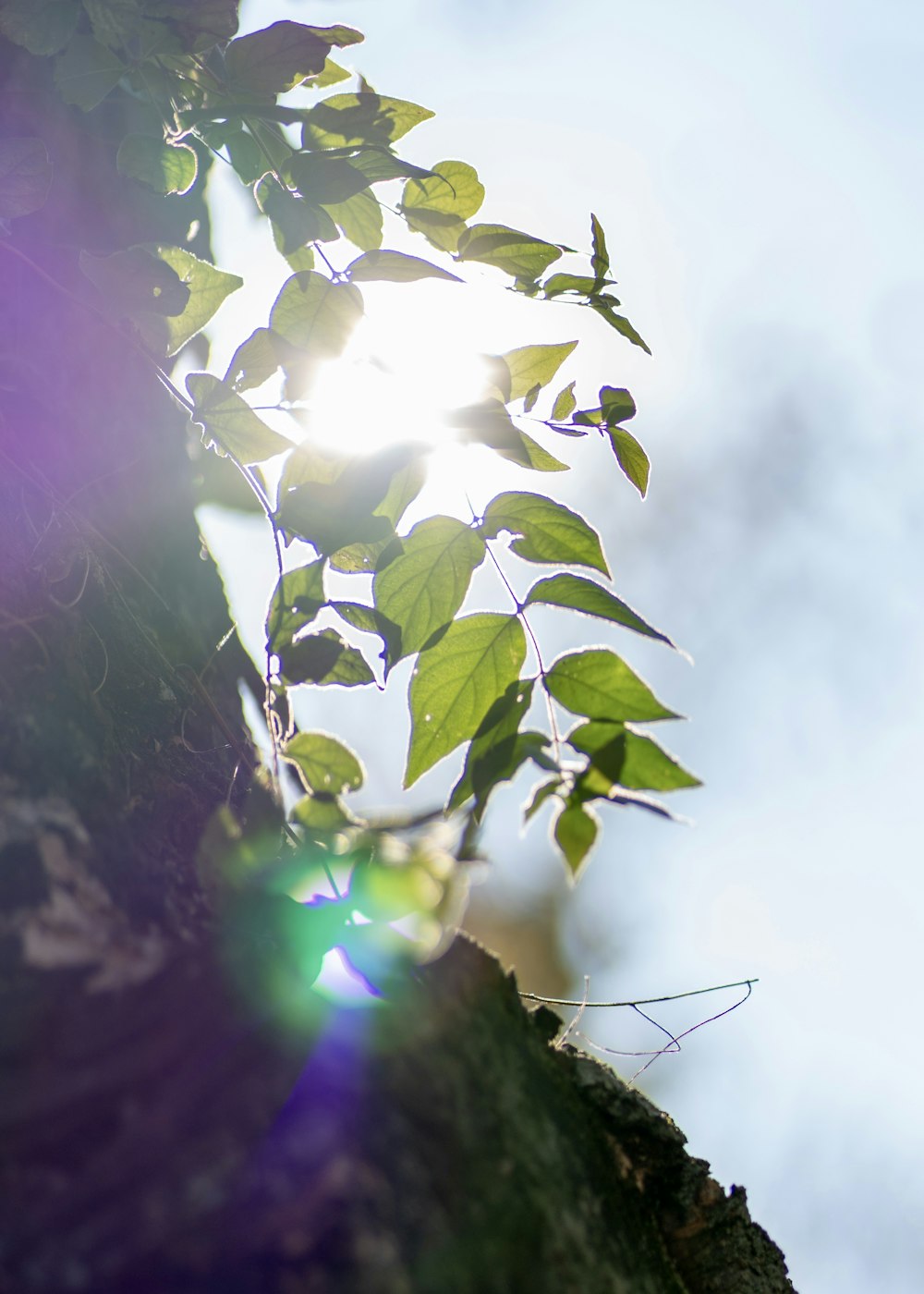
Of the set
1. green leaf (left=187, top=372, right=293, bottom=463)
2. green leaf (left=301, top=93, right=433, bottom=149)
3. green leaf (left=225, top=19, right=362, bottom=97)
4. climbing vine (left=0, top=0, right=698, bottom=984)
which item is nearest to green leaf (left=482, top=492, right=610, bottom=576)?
climbing vine (left=0, top=0, right=698, bottom=984)

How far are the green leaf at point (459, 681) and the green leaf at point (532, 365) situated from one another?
330 mm

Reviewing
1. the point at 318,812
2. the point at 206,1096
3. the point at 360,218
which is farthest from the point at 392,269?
the point at 206,1096

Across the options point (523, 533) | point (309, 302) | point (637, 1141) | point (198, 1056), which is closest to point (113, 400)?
point (309, 302)

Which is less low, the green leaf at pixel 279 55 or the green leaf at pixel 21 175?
the green leaf at pixel 279 55

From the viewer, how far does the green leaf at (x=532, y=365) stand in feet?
3.79

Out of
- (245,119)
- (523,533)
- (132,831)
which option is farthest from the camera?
(245,119)

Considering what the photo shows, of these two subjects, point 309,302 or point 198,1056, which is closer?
point 198,1056

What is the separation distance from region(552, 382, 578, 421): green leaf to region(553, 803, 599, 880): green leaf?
0.61 meters

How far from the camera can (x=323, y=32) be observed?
3.76 feet

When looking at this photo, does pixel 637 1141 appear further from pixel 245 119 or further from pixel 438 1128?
pixel 245 119

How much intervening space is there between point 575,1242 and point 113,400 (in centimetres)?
119

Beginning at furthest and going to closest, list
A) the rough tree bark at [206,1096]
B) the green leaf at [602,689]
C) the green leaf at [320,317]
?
1. the green leaf at [320,317]
2. the green leaf at [602,689]
3. the rough tree bark at [206,1096]

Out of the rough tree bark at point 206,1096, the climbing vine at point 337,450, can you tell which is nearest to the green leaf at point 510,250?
the climbing vine at point 337,450

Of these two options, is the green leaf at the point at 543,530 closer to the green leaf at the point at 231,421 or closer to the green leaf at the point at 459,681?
the green leaf at the point at 459,681
